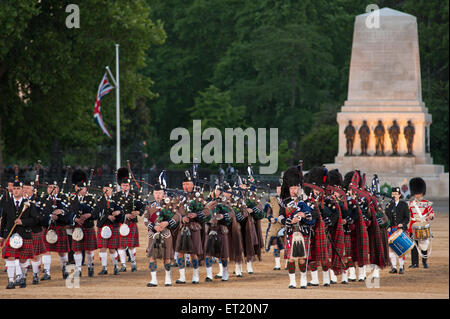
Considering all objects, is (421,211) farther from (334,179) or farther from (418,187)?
(334,179)

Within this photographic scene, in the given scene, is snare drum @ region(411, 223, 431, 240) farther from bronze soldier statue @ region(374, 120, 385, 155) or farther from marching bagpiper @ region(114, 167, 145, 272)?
bronze soldier statue @ region(374, 120, 385, 155)

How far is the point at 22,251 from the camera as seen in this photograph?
1647cm

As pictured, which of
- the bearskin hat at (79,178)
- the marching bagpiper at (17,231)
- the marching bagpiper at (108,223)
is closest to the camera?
the marching bagpiper at (17,231)

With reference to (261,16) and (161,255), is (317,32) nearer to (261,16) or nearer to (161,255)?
(261,16)

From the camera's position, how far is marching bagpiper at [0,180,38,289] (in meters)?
16.4

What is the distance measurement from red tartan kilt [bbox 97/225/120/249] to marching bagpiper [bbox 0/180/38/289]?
7.28 feet

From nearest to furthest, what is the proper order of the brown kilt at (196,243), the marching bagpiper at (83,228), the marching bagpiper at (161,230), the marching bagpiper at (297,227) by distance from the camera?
the marching bagpiper at (297,227) → the marching bagpiper at (161,230) → the brown kilt at (196,243) → the marching bagpiper at (83,228)

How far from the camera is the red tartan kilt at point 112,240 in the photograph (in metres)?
18.6

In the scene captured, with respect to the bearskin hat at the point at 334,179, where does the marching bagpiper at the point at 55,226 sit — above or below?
below

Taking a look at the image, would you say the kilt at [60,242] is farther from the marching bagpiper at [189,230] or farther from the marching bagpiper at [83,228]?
the marching bagpiper at [189,230]

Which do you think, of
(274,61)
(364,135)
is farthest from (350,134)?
(274,61)

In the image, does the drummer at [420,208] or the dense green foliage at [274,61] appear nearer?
the drummer at [420,208]

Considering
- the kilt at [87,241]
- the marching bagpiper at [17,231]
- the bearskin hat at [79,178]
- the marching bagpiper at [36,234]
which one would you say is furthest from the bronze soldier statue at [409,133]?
the marching bagpiper at [17,231]

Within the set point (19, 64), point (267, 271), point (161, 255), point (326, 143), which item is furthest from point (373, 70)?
point (161, 255)
